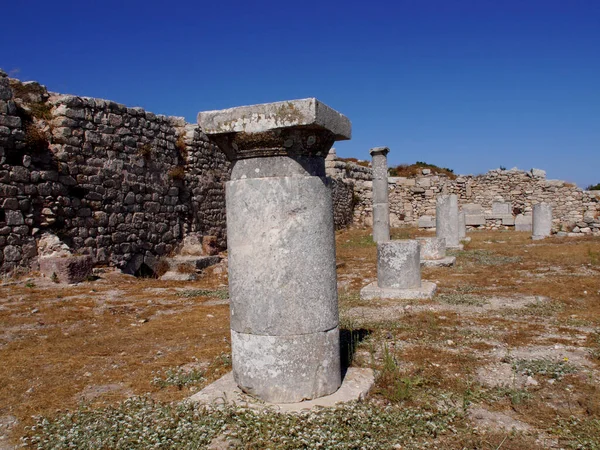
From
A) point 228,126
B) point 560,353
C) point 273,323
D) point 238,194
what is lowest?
point 560,353

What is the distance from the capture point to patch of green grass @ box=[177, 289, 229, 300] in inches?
326

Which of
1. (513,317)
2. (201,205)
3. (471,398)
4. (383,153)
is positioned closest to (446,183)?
(383,153)

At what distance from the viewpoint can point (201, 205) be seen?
13.1 m

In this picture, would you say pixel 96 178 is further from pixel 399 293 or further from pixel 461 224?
pixel 461 224

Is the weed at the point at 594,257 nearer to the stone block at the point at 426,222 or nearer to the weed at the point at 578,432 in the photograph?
the weed at the point at 578,432

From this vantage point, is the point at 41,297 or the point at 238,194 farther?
the point at 41,297

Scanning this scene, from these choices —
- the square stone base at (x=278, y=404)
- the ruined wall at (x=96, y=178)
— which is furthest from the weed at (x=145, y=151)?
the square stone base at (x=278, y=404)

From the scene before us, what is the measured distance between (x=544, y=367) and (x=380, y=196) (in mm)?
13427

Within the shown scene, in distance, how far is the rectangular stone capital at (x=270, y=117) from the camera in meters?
3.31

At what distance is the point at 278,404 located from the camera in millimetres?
3408

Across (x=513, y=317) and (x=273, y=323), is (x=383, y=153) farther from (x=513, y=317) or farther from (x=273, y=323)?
(x=273, y=323)

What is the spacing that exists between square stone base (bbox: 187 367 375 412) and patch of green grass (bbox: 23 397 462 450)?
0.29ft

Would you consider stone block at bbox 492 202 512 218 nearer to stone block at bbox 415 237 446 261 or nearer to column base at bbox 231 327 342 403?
stone block at bbox 415 237 446 261

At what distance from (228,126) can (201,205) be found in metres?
9.88
